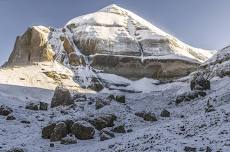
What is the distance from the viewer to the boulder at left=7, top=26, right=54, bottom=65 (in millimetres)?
97956

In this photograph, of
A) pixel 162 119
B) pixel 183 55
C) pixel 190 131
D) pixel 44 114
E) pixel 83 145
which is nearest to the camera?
pixel 190 131

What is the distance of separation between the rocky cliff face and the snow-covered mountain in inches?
9.6

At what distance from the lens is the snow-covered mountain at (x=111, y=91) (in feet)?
112

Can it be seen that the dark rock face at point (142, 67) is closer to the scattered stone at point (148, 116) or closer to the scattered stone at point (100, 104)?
the scattered stone at point (100, 104)

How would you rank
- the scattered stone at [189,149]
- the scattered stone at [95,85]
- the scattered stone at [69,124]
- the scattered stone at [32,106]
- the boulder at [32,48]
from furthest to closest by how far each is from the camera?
1. the boulder at [32,48]
2. the scattered stone at [95,85]
3. the scattered stone at [32,106]
4. the scattered stone at [69,124]
5. the scattered stone at [189,149]

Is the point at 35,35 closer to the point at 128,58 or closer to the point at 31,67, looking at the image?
the point at 31,67

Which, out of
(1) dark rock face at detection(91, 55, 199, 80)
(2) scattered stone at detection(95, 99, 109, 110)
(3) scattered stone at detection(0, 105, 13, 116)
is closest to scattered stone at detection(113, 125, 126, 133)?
(2) scattered stone at detection(95, 99, 109, 110)

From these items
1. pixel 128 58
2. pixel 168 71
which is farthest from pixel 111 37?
pixel 168 71

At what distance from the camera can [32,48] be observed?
331 feet

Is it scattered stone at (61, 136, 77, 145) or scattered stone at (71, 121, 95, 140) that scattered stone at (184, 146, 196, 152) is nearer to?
scattered stone at (61, 136, 77, 145)

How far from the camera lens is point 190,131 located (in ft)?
107

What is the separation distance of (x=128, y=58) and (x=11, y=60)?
28.5 meters

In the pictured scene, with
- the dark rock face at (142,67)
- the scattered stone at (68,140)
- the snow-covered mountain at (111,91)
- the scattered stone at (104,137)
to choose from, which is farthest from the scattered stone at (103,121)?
the dark rock face at (142,67)

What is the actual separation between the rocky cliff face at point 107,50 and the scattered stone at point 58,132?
51136mm
